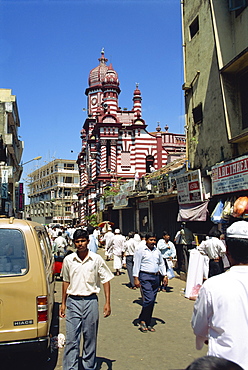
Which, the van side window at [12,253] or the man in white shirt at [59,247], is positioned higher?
the van side window at [12,253]

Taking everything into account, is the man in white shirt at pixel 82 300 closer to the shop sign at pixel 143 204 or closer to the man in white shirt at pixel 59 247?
the man in white shirt at pixel 59 247

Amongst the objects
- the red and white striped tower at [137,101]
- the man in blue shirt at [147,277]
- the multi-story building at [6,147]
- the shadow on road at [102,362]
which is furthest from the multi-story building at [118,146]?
the shadow on road at [102,362]

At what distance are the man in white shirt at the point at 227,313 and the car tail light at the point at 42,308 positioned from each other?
2.36 m

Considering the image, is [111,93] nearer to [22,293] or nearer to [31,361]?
[31,361]

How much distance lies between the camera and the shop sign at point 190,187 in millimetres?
11906

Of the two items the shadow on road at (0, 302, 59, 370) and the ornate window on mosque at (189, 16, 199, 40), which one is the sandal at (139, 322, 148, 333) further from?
the ornate window on mosque at (189, 16, 199, 40)

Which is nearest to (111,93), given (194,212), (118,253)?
(118,253)

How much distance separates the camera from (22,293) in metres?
4.30

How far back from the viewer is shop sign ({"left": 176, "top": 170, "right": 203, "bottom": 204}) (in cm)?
1191

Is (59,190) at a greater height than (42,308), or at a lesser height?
greater

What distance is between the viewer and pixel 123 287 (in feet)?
36.4

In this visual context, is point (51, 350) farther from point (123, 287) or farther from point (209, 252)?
point (123, 287)

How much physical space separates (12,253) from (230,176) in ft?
22.8

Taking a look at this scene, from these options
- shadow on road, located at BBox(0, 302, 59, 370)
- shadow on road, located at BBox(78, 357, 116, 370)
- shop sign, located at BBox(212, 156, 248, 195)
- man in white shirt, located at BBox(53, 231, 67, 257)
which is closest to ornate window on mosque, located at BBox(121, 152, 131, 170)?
man in white shirt, located at BBox(53, 231, 67, 257)
